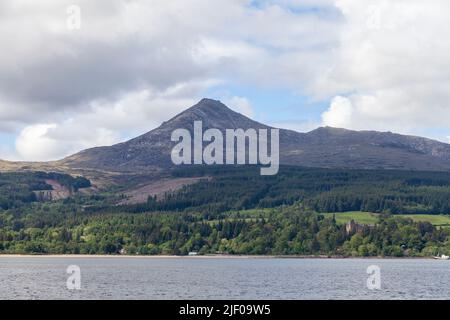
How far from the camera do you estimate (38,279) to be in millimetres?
119875

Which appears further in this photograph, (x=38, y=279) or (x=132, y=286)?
(x=38, y=279)

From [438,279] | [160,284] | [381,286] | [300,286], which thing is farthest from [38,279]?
[438,279]
